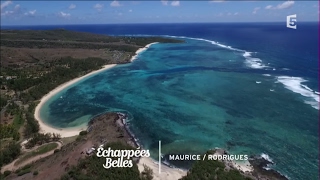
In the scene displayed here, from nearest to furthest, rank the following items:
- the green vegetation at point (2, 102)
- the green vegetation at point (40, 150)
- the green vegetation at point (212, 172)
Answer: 1. the green vegetation at point (212, 172)
2. the green vegetation at point (40, 150)
3. the green vegetation at point (2, 102)

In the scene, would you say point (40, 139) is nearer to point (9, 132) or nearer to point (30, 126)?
point (30, 126)

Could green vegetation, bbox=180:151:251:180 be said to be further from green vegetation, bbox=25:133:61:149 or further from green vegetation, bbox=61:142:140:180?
green vegetation, bbox=25:133:61:149

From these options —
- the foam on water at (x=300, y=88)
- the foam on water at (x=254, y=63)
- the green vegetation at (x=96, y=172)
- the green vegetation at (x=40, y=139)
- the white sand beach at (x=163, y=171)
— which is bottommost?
the white sand beach at (x=163, y=171)

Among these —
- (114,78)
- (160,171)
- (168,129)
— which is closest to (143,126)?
(168,129)

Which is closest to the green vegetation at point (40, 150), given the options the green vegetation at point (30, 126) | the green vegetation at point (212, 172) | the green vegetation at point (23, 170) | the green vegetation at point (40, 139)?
the green vegetation at point (40, 139)

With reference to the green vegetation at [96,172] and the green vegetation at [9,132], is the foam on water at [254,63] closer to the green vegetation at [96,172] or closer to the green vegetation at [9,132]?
the green vegetation at [96,172]

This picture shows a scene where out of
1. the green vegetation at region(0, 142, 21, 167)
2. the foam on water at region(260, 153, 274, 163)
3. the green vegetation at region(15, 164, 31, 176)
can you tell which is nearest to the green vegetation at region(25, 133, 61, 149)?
the green vegetation at region(0, 142, 21, 167)
